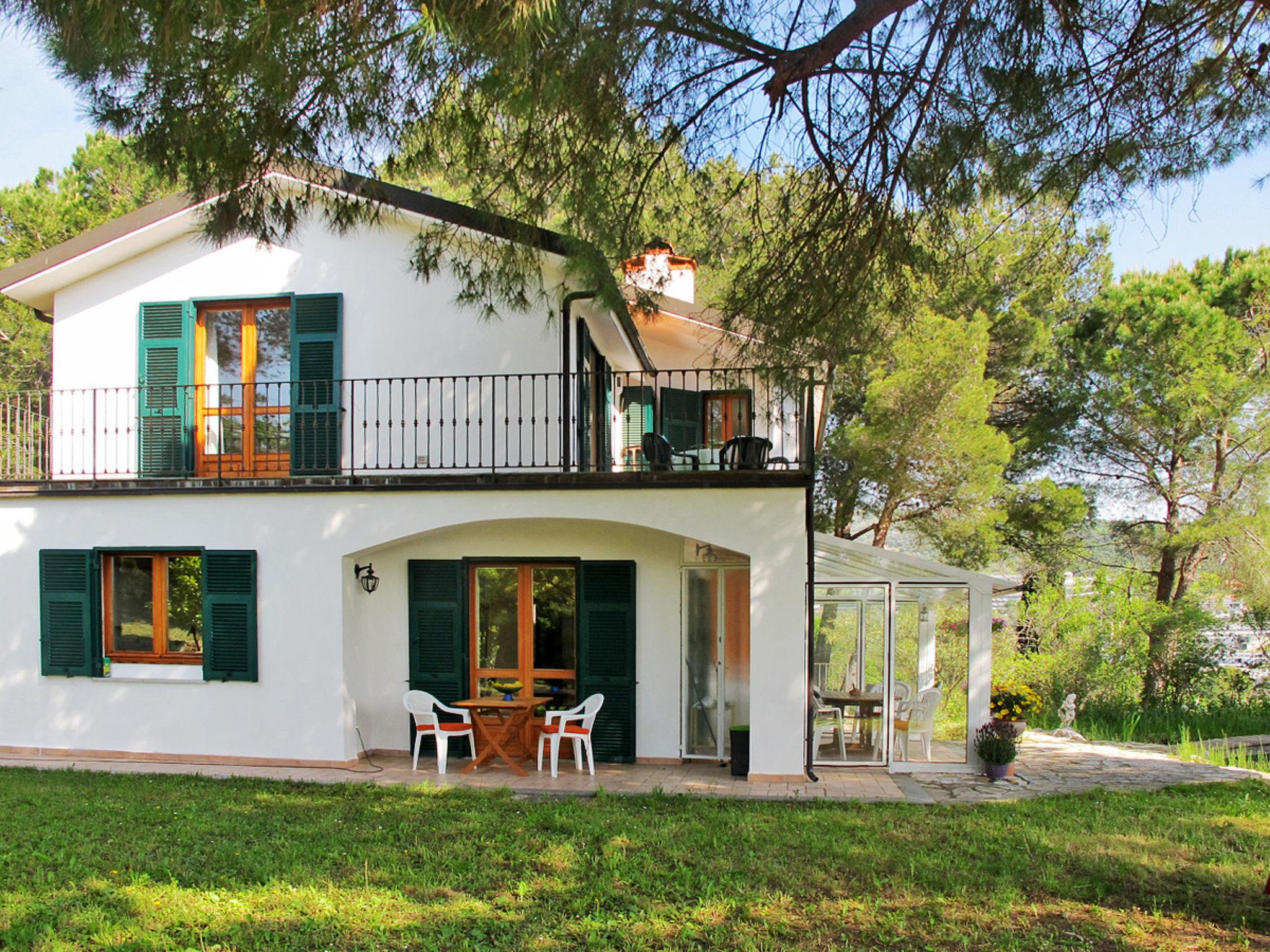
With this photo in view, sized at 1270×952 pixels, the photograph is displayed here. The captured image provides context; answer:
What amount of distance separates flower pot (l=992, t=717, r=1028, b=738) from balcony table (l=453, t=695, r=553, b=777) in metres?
4.47

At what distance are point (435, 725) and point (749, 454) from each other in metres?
3.98

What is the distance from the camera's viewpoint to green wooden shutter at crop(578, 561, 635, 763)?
36.2 feet

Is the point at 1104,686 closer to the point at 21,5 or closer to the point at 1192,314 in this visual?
the point at 1192,314

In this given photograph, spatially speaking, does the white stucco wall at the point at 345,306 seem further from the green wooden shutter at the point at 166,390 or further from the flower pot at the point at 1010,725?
the flower pot at the point at 1010,725

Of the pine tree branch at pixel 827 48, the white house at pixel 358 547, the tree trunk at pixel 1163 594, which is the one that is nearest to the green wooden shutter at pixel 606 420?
the white house at pixel 358 547

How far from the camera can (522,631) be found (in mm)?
11484

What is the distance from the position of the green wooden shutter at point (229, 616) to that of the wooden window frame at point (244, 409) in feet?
3.50

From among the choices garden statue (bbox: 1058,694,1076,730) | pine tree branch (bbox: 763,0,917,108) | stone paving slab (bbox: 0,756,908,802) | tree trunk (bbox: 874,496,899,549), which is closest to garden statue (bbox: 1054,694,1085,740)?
garden statue (bbox: 1058,694,1076,730)

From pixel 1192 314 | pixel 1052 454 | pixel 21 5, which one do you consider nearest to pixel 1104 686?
pixel 1052 454

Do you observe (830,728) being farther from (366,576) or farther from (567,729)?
(366,576)

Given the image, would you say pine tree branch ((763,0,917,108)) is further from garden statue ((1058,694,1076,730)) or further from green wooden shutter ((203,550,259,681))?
A: garden statue ((1058,694,1076,730))

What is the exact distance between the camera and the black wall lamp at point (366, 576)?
1129cm

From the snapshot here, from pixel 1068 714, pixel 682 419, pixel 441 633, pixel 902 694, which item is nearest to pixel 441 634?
pixel 441 633

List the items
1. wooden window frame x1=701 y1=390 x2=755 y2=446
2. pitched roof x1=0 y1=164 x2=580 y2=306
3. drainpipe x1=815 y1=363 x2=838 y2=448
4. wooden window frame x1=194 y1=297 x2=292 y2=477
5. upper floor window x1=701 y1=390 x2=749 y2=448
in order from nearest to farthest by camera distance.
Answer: pitched roof x1=0 y1=164 x2=580 y2=306 → drainpipe x1=815 y1=363 x2=838 y2=448 → wooden window frame x1=194 y1=297 x2=292 y2=477 → wooden window frame x1=701 y1=390 x2=755 y2=446 → upper floor window x1=701 y1=390 x2=749 y2=448
